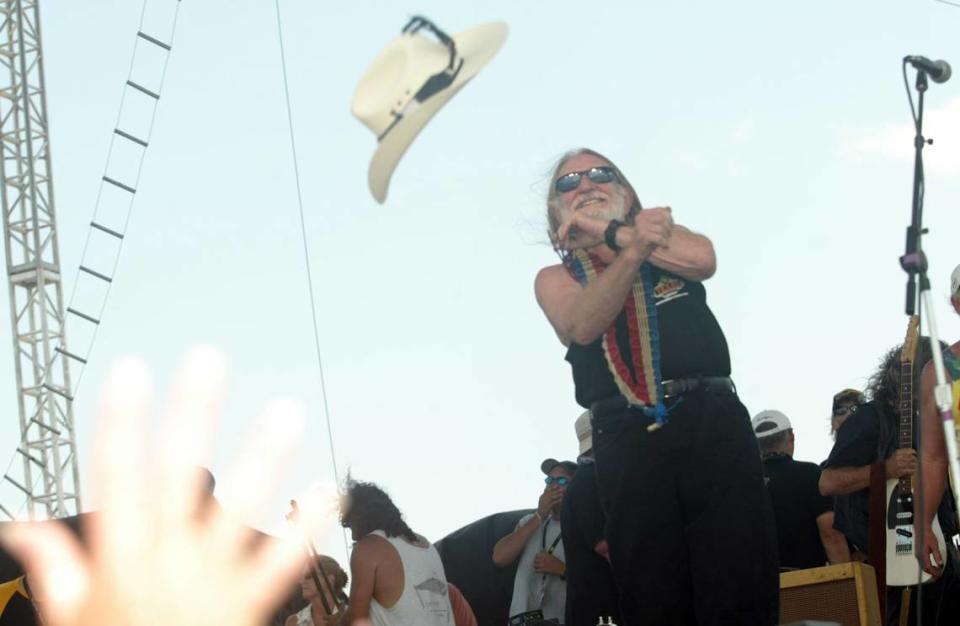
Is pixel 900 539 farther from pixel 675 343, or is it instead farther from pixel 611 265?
pixel 611 265

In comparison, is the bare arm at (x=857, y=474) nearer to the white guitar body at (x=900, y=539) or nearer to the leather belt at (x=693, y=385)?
the white guitar body at (x=900, y=539)

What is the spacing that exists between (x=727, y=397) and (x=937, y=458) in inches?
47.7

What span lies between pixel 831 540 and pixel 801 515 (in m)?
0.16

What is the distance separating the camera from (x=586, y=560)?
4707mm

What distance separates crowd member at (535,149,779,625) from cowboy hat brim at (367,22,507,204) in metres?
0.52

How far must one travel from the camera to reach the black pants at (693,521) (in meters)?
3.39

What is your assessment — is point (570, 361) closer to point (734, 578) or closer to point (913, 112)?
point (734, 578)

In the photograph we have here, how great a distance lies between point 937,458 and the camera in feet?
14.6

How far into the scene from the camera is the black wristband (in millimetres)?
3510

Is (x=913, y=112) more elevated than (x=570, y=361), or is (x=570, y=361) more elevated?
(x=913, y=112)

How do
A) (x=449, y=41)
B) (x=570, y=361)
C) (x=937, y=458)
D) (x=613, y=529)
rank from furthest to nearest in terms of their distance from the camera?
(x=937, y=458)
(x=570, y=361)
(x=613, y=529)
(x=449, y=41)

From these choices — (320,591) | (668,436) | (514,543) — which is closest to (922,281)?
(668,436)

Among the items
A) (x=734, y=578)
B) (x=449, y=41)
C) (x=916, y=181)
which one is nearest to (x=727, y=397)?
(x=734, y=578)

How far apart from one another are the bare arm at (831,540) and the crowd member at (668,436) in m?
2.82
